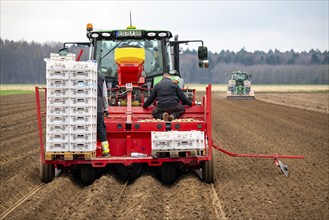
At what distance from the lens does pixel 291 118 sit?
82.2 feet

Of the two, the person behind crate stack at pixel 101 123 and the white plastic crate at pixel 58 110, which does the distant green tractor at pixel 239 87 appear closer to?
the person behind crate stack at pixel 101 123

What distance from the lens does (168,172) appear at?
32.8 feet

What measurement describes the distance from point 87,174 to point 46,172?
705 millimetres

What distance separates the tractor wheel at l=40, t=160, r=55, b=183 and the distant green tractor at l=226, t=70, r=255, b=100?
36.4 metres

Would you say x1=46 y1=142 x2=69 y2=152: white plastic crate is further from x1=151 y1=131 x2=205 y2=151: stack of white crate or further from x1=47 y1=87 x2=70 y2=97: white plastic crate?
x1=151 y1=131 x2=205 y2=151: stack of white crate

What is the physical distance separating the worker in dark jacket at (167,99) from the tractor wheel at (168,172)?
2.93ft

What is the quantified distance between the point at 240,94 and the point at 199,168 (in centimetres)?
3769

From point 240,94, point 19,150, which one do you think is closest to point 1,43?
point 240,94

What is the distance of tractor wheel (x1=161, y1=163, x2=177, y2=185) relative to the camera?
393 inches

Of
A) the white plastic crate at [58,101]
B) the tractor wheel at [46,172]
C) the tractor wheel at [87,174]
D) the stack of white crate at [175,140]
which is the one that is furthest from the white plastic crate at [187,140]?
the tractor wheel at [46,172]

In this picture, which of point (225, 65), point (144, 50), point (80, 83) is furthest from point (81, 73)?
point (225, 65)

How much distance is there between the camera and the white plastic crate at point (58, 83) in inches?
364

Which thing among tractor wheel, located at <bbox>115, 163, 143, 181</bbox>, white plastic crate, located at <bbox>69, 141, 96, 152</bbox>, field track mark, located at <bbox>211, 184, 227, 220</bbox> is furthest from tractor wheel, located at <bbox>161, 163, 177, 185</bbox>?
white plastic crate, located at <bbox>69, 141, 96, 152</bbox>

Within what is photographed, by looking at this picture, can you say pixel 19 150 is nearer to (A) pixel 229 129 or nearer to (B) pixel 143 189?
(B) pixel 143 189
